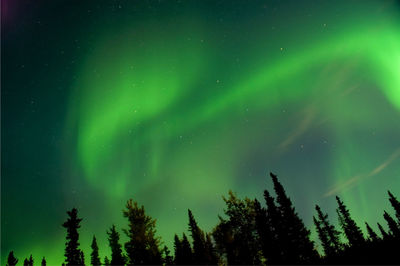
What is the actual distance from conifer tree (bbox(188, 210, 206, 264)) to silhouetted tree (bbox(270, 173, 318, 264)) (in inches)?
708

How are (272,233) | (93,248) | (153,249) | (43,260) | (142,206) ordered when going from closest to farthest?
(153,249), (142,206), (272,233), (93,248), (43,260)

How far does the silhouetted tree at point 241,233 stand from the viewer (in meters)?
27.6

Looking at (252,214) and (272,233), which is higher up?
(252,214)

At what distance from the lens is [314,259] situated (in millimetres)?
30000

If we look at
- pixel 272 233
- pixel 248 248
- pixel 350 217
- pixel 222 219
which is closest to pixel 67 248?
pixel 222 219

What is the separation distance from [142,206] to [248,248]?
542 inches

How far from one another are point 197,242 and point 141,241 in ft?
90.5

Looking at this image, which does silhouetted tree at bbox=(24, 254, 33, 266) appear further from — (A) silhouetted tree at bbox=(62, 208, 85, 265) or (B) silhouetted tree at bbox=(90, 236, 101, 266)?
(A) silhouetted tree at bbox=(62, 208, 85, 265)

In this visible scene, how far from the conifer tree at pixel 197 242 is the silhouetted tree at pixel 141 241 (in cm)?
2393

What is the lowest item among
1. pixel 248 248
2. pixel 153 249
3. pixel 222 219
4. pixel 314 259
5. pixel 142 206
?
pixel 314 259

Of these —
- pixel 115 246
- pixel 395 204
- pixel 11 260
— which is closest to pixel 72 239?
pixel 115 246

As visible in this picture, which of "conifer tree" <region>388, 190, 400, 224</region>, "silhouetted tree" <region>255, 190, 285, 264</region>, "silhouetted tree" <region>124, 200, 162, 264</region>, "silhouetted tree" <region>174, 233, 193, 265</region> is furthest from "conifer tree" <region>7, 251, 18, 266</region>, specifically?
"conifer tree" <region>388, 190, 400, 224</region>

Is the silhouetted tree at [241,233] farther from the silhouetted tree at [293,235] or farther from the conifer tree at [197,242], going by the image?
A: the conifer tree at [197,242]

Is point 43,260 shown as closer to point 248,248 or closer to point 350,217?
point 248,248
